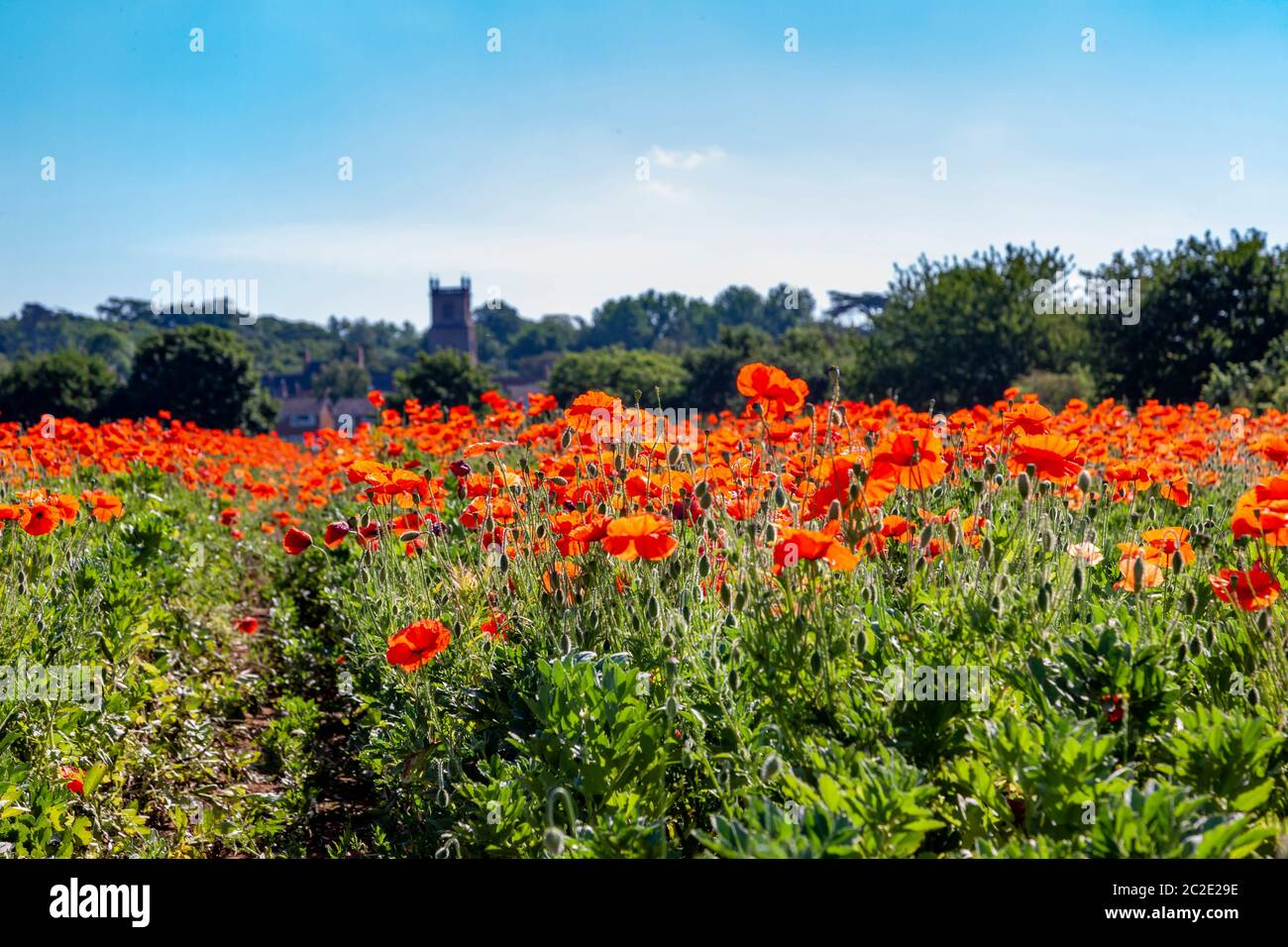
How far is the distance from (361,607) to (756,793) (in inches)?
109

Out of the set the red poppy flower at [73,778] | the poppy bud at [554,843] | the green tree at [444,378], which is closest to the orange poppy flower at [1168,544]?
the poppy bud at [554,843]

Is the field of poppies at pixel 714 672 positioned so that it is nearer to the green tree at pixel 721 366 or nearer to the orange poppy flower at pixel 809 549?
the orange poppy flower at pixel 809 549

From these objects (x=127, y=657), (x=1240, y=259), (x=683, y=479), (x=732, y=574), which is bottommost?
(x=127, y=657)

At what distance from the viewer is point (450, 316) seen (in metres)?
130

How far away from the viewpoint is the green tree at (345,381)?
4203 inches

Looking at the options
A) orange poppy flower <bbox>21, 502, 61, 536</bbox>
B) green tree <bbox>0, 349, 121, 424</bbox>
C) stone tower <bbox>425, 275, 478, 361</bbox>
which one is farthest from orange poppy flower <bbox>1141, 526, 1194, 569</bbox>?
stone tower <bbox>425, 275, 478, 361</bbox>

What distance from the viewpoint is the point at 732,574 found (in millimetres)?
3238

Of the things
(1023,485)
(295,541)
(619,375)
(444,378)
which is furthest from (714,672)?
(619,375)

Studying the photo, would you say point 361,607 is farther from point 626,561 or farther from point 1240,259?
point 1240,259

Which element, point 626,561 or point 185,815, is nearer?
point 626,561

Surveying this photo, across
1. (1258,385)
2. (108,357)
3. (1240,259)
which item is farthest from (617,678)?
(108,357)

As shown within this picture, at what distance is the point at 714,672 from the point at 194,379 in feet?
154

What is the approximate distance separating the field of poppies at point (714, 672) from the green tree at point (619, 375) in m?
41.8

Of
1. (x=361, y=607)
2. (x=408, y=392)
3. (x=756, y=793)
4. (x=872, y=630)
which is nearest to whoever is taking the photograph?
(x=756, y=793)
